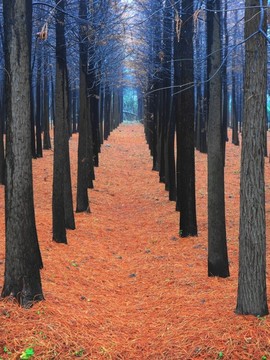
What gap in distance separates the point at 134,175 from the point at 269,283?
16.5 meters

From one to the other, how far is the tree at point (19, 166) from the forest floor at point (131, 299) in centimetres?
31

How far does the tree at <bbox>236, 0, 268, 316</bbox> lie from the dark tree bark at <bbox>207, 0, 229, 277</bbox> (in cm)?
221

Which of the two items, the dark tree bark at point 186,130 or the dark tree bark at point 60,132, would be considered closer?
the dark tree bark at point 60,132

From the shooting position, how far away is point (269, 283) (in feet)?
24.8

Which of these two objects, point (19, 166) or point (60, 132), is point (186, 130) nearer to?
point (60, 132)

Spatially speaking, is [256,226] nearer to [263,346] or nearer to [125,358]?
[263,346]

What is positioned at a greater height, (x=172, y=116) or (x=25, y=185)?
(x=172, y=116)

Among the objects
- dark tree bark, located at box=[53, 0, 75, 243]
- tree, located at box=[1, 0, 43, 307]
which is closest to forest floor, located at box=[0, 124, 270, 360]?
tree, located at box=[1, 0, 43, 307]

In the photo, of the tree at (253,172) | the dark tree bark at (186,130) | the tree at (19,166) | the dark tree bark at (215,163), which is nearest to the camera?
the tree at (253,172)

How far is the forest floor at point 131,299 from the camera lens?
5.43 meters

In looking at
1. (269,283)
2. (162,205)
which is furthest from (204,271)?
(162,205)

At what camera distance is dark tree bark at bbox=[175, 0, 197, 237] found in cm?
1063

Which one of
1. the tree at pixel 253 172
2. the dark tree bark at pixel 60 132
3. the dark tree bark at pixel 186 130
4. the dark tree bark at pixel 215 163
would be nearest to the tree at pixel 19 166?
the tree at pixel 253 172

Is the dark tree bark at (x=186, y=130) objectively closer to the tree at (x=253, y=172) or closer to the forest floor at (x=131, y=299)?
the forest floor at (x=131, y=299)
